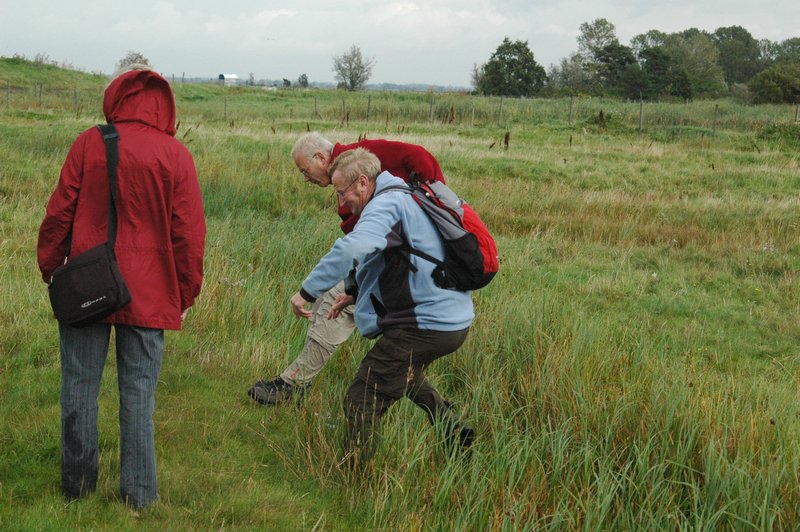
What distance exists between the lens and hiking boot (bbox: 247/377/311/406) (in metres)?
5.39

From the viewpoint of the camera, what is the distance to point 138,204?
3465mm

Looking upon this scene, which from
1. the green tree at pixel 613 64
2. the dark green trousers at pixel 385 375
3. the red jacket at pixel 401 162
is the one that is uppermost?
the green tree at pixel 613 64

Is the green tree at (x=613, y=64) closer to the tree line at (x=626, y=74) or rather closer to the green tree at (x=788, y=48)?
the tree line at (x=626, y=74)

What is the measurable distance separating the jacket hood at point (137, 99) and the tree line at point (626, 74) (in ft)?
186

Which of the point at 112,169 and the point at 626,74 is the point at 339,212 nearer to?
the point at 112,169

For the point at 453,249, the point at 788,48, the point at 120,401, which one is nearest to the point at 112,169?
the point at 120,401

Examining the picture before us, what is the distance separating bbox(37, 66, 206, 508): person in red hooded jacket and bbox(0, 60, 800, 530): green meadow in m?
0.42

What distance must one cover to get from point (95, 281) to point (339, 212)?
206cm

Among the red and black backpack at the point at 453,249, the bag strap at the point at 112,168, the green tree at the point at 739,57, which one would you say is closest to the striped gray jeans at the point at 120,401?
the bag strap at the point at 112,168

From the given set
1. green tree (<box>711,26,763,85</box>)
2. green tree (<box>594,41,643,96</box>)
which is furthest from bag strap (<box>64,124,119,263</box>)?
green tree (<box>711,26,763,85</box>)

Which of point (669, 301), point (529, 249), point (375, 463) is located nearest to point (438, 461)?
point (375, 463)

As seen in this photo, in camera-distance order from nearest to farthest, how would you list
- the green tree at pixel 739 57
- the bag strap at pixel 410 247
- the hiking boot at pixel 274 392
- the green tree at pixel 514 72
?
1. the bag strap at pixel 410 247
2. the hiking boot at pixel 274 392
3. the green tree at pixel 514 72
4. the green tree at pixel 739 57

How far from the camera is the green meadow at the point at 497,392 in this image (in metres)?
4.05

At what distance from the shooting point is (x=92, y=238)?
136 inches
